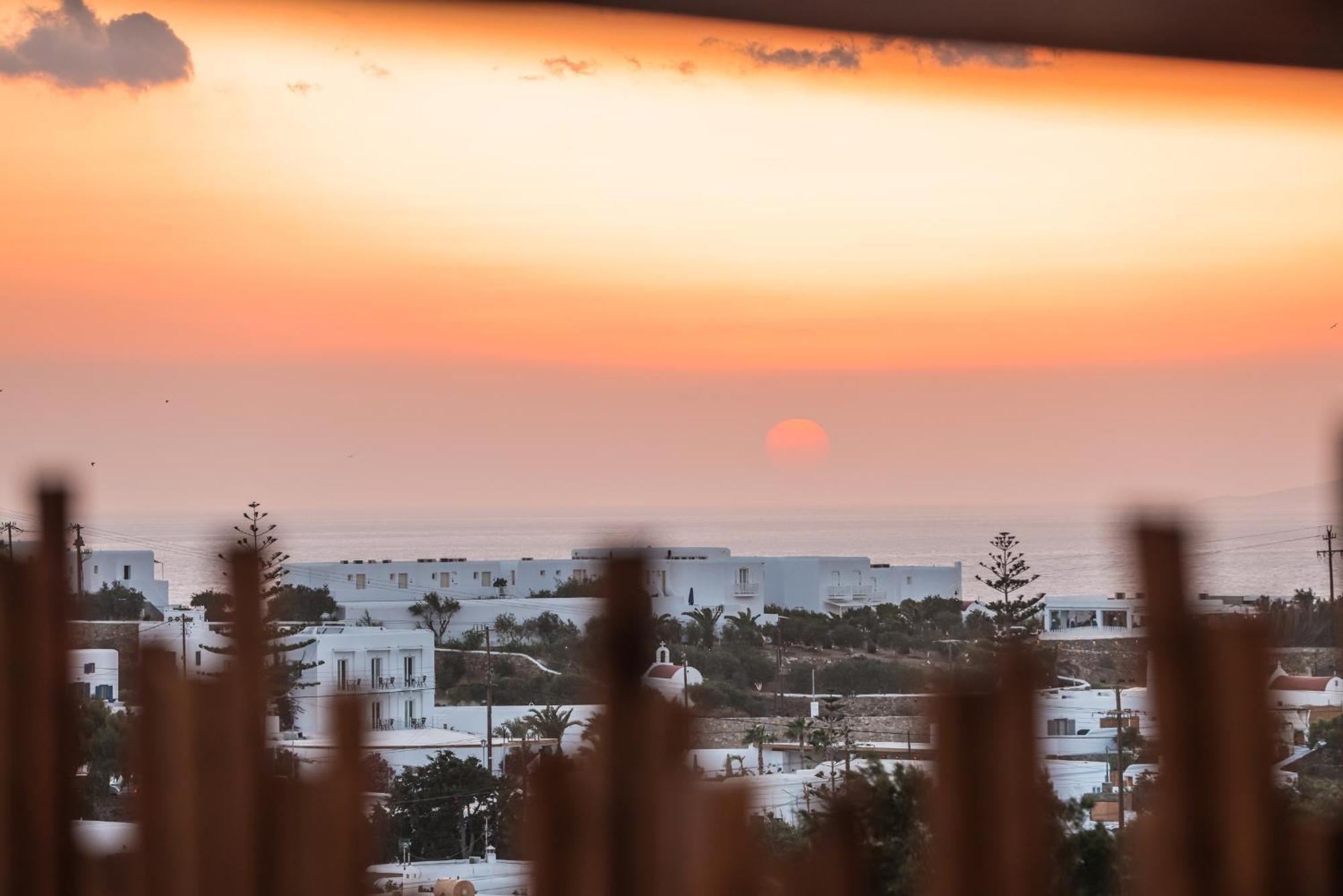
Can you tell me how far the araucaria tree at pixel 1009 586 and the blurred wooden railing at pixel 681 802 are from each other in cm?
7

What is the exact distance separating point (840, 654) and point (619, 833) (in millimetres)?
432

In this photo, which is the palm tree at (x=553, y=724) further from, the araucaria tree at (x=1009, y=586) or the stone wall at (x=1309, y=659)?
the stone wall at (x=1309, y=659)

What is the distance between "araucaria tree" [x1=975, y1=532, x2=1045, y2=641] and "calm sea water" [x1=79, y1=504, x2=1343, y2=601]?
0.05 feet

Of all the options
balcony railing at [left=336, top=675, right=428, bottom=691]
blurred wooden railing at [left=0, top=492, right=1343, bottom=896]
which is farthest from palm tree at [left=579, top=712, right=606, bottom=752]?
balcony railing at [left=336, top=675, right=428, bottom=691]

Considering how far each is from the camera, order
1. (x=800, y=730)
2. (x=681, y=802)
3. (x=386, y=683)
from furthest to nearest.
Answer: (x=800, y=730) < (x=386, y=683) < (x=681, y=802)

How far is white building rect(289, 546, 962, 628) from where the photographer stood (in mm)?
542

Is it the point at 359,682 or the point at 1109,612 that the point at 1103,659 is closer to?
the point at 1109,612

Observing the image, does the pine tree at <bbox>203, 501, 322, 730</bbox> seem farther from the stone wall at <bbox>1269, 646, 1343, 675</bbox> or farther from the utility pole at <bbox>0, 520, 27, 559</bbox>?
the stone wall at <bbox>1269, 646, 1343, 675</bbox>

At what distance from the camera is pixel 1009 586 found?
0.92m

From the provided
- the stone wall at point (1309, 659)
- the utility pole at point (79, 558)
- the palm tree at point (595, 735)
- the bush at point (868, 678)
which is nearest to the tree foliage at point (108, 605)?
the utility pole at point (79, 558)

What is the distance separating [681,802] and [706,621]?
0.31m

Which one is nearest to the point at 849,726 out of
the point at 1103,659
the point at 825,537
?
the point at 1103,659

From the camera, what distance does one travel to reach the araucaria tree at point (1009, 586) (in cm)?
59

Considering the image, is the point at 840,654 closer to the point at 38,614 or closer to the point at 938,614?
the point at 938,614
